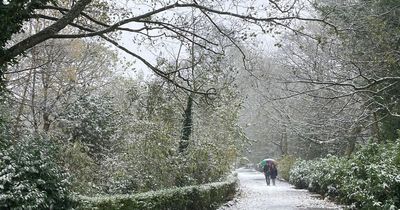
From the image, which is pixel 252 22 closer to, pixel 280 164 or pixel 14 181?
pixel 14 181

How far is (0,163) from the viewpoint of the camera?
6660 millimetres

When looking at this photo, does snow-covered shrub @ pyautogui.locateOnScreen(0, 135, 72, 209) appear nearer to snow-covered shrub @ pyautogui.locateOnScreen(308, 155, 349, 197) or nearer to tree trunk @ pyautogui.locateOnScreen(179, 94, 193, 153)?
tree trunk @ pyautogui.locateOnScreen(179, 94, 193, 153)

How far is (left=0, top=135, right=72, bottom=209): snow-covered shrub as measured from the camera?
249 inches

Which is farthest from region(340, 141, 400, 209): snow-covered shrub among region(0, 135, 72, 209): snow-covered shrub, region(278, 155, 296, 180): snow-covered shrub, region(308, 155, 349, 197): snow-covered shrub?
region(278, 155, 296, 180): snow-covered shrub

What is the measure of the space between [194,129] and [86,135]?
4.80 m

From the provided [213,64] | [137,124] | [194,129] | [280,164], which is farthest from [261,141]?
[213,64]

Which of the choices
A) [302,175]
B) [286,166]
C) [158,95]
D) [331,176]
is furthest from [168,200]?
[286,166]

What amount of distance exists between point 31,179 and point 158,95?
659 cm

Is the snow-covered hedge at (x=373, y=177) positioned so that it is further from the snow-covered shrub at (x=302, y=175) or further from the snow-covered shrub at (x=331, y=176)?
the snow-covered shrub at (x=302, y=175)

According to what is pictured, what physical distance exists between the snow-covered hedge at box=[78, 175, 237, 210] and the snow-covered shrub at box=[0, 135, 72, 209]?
0.48 metres

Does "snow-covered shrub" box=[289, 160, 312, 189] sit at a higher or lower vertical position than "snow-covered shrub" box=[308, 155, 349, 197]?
higher

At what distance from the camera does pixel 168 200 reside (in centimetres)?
1051

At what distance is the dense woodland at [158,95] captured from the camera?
755cm

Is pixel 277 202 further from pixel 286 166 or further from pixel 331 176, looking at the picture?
pixel 286 166
